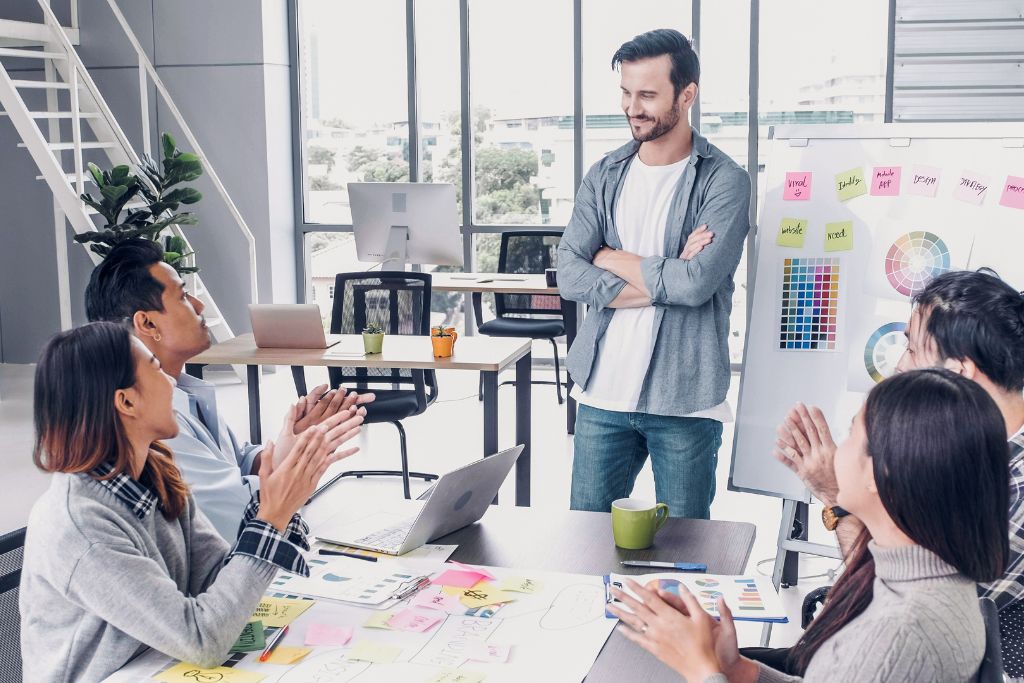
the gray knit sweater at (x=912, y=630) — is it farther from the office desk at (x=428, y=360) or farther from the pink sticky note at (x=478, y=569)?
the office desk at (x=428, y=360)

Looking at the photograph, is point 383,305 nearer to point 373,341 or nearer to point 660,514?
point 373,341

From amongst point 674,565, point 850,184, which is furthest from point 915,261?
A: point 674,565

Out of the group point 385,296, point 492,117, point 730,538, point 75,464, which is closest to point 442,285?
point 385,296

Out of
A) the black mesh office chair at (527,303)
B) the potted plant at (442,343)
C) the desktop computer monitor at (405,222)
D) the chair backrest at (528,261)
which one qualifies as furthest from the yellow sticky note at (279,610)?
the chair backrest at (528,261)

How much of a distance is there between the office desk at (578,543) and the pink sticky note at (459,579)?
88 millimetres

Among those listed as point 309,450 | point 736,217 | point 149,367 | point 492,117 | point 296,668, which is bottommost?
point 296,668

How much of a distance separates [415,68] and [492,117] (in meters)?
0.62

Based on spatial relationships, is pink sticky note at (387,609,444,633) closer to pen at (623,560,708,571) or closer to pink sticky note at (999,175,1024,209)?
pen at (623,560,708,571)

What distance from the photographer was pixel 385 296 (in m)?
4.69

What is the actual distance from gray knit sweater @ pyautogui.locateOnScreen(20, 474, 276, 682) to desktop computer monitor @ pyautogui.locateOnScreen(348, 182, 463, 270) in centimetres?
384

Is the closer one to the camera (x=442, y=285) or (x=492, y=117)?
(x=442, y=285)

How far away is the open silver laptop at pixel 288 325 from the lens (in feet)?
13.4

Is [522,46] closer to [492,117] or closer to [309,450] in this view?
[492,117]

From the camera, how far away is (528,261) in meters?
6.38
